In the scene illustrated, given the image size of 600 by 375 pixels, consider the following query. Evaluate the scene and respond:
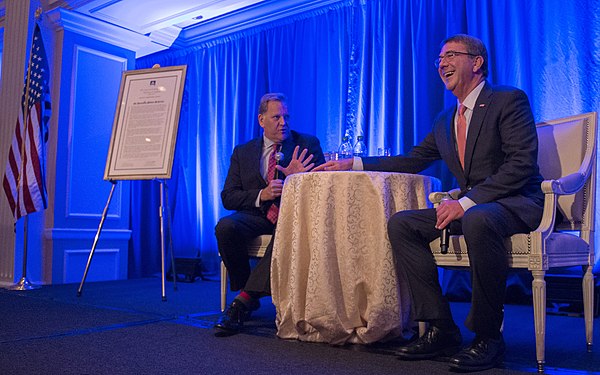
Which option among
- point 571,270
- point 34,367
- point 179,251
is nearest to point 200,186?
point 179,251

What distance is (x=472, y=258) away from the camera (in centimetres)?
199

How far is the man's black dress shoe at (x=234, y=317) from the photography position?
2.54m

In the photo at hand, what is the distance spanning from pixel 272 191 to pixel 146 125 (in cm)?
140

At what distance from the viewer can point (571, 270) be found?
3.66m

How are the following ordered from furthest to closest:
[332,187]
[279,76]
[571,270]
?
[279,76]
[571,270]
[332,187]

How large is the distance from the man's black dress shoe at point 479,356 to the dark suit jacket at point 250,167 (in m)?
1.46

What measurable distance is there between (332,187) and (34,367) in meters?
1.25

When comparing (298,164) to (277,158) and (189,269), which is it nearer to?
(277,158)

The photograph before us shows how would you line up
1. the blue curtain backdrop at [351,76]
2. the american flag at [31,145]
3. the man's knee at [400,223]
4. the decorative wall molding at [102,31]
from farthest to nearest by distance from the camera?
the decorative wall molding at [102,31] → the american flag at [31,145] → the blue curtain backdrop at [351,76] → the man's knee at [400,223]

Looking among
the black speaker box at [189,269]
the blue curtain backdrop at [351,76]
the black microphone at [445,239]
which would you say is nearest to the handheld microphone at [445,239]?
the black microphone at [445,239]

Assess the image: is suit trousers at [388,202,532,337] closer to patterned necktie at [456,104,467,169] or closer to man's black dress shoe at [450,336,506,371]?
man's black dress shoe at [450,336,506,371]

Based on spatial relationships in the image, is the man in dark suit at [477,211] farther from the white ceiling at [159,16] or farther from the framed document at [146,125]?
the white ceiling at [159,16]

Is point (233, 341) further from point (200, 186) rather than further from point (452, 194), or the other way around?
point (200, 186)

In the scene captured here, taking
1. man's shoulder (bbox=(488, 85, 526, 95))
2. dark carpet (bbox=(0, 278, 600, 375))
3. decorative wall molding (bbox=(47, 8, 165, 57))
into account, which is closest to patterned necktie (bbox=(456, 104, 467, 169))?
man's shoulder (bbox=(488, 85, 526, 95))
